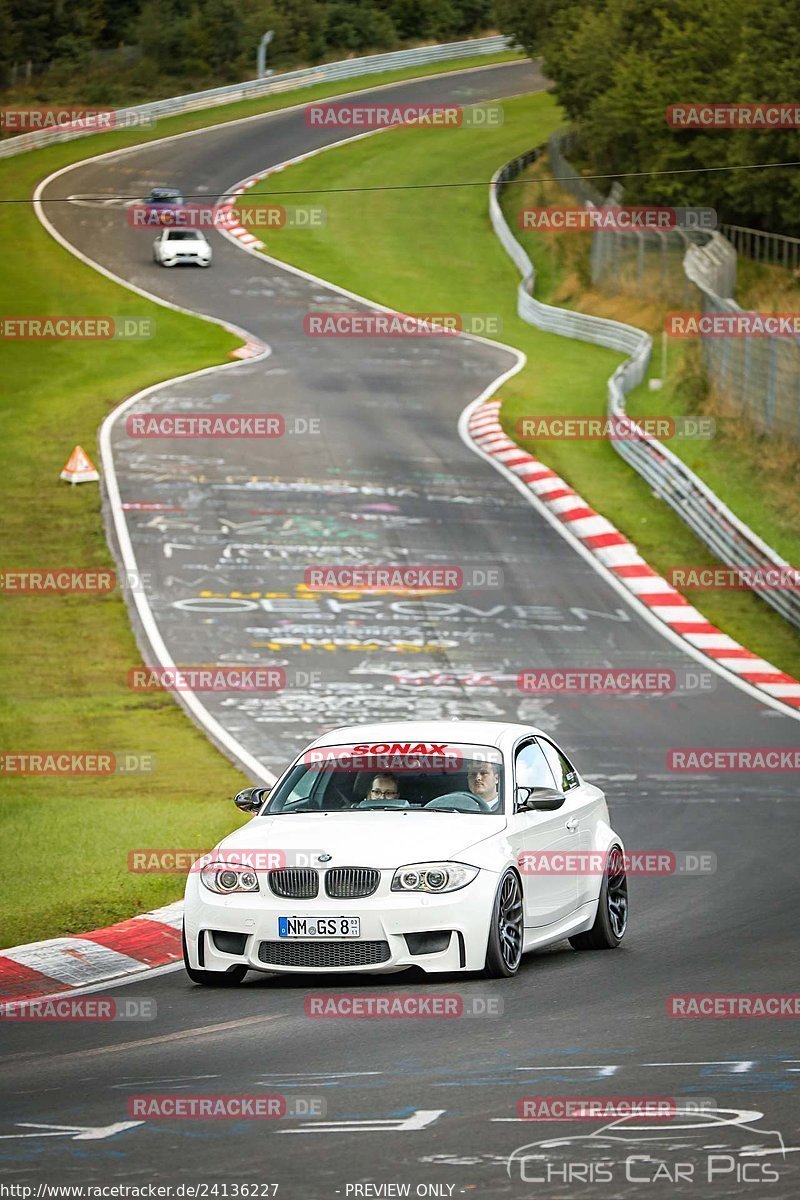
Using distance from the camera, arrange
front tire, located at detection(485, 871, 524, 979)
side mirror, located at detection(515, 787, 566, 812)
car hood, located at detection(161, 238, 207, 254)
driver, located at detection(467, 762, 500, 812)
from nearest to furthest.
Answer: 1. front tire, located at detection(485, 871, 524, 979)
2. side mirror, located at detection(515, 787, 566, 812)
3. driver, located at detection(467, 762, 500, 812)
4. car hood, located at detection(161, 238, 207, 254)

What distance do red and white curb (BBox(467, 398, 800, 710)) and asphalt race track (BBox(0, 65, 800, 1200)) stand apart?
48 centimetres

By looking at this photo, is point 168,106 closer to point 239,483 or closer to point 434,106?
point 434,106

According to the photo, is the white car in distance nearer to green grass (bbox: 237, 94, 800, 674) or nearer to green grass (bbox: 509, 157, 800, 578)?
green grass (bbox: 237, 94, 800, 674)

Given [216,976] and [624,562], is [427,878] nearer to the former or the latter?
[216,976]

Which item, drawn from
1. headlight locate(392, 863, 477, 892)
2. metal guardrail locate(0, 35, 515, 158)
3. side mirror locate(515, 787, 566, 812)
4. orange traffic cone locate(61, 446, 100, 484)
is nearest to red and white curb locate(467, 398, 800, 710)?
orange traffic cone locate(61, 446, 100, 484)

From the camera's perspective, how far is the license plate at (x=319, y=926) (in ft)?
34.4

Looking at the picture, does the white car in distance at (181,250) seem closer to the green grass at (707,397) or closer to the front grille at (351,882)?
the green grass at (707,397)

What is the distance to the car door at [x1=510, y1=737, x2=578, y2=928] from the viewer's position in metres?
11.3

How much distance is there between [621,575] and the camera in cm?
2905

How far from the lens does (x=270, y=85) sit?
9131cm

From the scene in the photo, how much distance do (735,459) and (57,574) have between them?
1297cm

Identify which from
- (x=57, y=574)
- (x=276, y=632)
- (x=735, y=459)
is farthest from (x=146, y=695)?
(x=735, y=459)

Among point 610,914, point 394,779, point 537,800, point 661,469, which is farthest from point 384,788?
point 661,469

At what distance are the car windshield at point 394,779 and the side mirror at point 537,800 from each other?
0.44 ft
